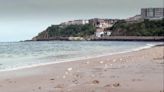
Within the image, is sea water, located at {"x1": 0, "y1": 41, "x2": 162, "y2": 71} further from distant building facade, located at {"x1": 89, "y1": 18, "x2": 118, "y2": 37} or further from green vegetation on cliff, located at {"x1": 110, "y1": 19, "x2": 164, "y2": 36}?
distant building facade, located at {"x1": 89, "y1": 18, "x2": 118, "y2": 37}

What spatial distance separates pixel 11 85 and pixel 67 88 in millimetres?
1899

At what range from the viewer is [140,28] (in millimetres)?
155125

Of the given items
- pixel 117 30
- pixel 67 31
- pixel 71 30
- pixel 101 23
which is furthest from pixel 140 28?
pixel 67 31

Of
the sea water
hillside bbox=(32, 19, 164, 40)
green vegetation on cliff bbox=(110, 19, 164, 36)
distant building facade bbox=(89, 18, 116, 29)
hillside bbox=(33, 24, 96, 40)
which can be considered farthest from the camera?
distant building facade bbox=(89, 18, 116, 29)

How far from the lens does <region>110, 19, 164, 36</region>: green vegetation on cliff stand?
5768 inches

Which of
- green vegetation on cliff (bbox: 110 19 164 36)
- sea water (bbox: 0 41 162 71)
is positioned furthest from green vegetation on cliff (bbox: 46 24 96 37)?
sea water (bbox: 0 41 162 71)

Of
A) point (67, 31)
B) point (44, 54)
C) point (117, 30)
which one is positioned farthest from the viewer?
point (67, 31)

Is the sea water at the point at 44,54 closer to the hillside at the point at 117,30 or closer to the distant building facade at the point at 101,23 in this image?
the hillside at the point at 117,30

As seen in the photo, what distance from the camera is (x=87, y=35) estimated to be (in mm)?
174000

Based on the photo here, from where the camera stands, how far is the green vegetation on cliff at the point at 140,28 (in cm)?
14650

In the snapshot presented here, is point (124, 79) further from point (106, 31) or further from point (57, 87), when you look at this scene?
point (106, 31)

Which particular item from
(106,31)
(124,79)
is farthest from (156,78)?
(106,31)

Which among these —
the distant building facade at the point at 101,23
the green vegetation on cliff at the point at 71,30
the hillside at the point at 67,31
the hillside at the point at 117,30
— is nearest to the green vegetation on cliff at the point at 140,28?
the hillside at the point at 117,30

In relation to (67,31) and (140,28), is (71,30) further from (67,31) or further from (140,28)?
(140,28)
